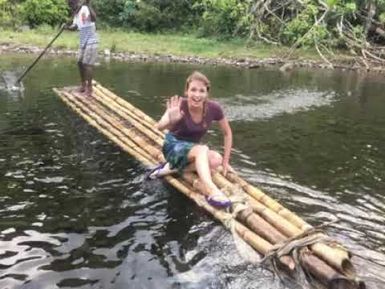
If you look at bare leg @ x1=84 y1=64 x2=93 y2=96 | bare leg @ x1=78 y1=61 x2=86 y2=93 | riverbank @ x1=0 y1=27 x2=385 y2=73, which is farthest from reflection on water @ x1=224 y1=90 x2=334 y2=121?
riverbank @ x1=0 y1=27 x2=385 y2=73

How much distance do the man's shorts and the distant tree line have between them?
34.8ft

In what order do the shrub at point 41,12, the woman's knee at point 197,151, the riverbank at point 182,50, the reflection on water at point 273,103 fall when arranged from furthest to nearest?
1. the shrub at point 41,12
2. the riverbank at point 182,50
3. the reflection on water at point 273,103
4. the woman's knee at point 197,151

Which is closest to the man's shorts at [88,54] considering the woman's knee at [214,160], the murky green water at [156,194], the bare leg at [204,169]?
the murky green water at [156,194]

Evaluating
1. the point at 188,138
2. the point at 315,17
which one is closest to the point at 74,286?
the point at 188,138

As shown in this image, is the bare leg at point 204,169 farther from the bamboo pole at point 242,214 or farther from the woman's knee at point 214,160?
the bamboo pole at point 242,214

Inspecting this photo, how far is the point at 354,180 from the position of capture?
8727mm

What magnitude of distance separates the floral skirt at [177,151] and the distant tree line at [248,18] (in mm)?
14448

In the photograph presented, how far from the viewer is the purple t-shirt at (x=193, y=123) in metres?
7.31

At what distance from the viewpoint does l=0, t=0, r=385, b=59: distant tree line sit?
2262cm

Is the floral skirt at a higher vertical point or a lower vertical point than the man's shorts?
lower

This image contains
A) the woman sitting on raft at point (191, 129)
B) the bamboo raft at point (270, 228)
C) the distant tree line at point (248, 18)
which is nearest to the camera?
the bamboo raft at point (270, 228)

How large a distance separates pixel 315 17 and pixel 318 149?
13.2 meters

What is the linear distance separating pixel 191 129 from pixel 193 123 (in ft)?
0.26

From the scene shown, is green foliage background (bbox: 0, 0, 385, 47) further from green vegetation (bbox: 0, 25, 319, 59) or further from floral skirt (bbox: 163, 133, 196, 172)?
floral skirt (bbox: 163, 133, 196, 172)
